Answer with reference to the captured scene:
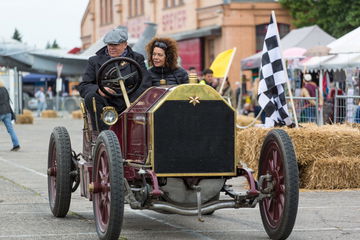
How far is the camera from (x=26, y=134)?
28.6m

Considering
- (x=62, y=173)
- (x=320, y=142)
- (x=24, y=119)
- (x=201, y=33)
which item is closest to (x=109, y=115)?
(x=62, y=173)

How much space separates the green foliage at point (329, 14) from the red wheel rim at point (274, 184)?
1409 inches

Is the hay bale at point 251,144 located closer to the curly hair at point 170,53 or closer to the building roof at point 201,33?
the curly hair at point 170,53

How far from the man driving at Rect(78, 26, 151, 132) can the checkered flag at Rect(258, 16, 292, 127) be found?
15.4 feet

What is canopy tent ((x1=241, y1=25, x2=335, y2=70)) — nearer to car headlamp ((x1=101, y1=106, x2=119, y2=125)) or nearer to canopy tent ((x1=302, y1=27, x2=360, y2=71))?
canopy tent ((x1=302, y1=27, x2=360, y2=71))

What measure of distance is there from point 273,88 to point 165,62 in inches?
186

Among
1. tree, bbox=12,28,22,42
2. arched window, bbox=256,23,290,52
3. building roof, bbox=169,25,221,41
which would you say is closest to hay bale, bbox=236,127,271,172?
arched window, bbox=256,23,290,52

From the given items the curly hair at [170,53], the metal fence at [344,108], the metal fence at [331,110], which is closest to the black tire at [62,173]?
the curly hair at [170,53]

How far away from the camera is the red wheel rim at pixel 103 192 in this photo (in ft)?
24.8

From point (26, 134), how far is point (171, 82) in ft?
65.8

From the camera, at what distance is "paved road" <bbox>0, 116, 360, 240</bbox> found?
8.18m

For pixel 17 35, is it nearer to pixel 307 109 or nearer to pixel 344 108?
pixel 307 109

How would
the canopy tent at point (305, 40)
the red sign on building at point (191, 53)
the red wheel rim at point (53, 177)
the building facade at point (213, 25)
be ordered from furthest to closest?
the red sign on building at point (191, 53), the building facade at point (213, 25), the canopy tent at point (305, 40), the red wheel rim at point (53, 177)

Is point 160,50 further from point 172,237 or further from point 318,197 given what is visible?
point 318,197
